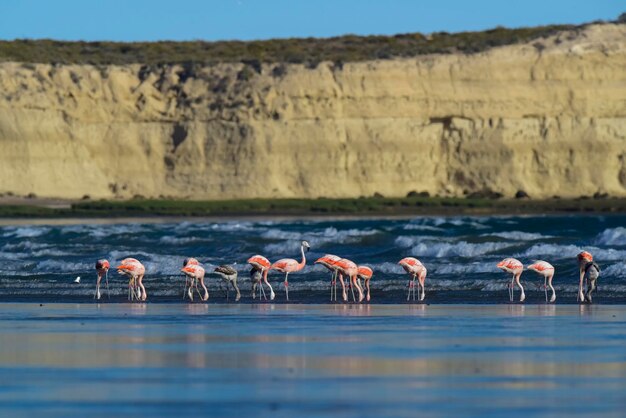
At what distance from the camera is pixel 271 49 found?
9219 cm

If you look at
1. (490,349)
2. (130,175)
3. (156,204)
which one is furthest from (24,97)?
(490,349)

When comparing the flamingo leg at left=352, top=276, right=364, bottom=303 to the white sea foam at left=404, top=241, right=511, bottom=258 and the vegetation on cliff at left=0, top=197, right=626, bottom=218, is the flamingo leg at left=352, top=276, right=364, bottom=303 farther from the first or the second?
the vegetation on cliff at left=0, top=197, right=626, bottom=218

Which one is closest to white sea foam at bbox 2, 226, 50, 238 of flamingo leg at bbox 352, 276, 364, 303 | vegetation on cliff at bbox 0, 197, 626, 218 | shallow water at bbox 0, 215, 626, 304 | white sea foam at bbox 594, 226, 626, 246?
shallow water at bbox 0, 215, 626, 304

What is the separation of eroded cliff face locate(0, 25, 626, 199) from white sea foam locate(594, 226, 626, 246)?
35777mm

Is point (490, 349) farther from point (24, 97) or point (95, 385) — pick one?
point (24, 97)

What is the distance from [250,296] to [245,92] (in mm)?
49731

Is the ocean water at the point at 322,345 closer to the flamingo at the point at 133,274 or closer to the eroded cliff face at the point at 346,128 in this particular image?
the flamingo at the point at 133,274

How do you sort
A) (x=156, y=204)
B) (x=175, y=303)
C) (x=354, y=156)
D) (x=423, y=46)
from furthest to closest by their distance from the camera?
(x=423, y=46)
(x=354, y=156)
(x=156, y=204)
(x=175, y=303)

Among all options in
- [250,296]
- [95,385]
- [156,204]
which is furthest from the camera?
[156,204]

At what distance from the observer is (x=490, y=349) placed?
16453mm

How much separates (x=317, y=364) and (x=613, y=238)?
2537 centimetres

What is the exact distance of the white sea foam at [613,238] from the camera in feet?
128

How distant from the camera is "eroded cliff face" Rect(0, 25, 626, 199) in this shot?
76125mm

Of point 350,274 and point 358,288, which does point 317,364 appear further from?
point 350,274
